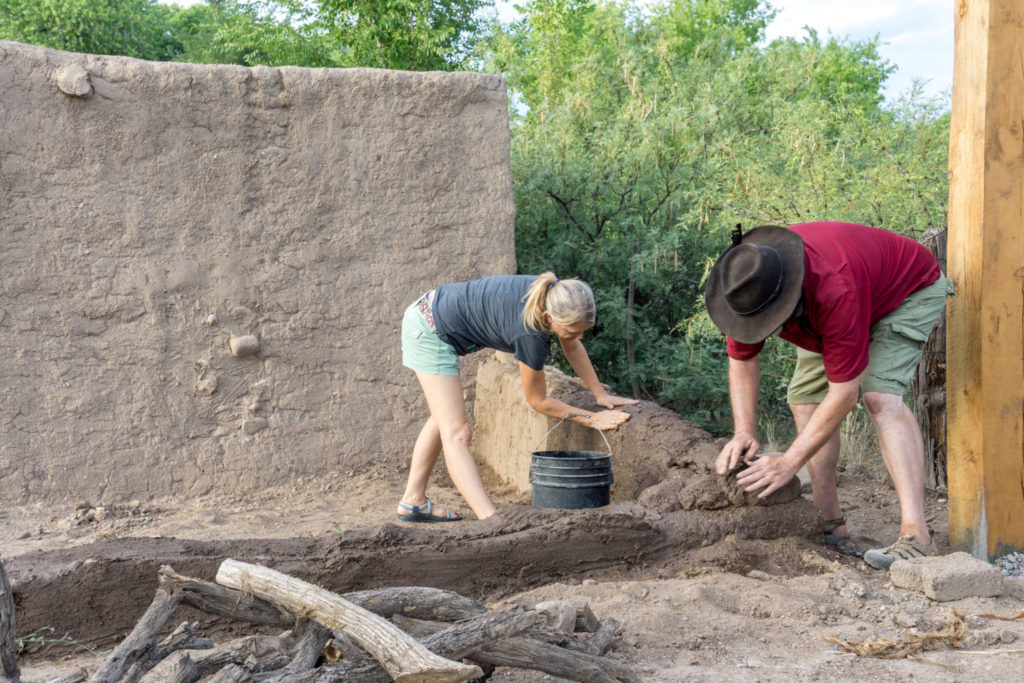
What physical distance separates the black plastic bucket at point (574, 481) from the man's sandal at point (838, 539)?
0.94 m

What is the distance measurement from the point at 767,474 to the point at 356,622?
1877 mm

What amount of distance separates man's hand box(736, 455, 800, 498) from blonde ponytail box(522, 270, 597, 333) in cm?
90

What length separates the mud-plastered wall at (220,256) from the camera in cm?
485

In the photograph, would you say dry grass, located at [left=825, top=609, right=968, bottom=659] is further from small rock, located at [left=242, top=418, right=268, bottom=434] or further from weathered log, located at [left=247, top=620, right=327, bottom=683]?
small rock, located at [left=242, top=418, right=268, bottom=434]

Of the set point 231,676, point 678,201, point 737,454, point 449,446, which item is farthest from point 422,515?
point 678,201

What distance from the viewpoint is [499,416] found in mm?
5480

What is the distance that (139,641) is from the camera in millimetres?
2129

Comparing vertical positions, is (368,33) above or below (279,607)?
above

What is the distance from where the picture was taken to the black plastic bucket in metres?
3.79

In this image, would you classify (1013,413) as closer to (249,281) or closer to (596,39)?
(249,281)

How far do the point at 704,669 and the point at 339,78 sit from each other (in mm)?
4000

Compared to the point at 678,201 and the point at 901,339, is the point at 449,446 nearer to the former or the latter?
the point at 901,339

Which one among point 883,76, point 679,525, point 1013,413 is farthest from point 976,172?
point 883,76

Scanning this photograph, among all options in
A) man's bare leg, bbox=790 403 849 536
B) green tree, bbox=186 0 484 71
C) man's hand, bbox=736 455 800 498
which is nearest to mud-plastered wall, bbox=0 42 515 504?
man's bare leg, bbox=790 403 849 536
